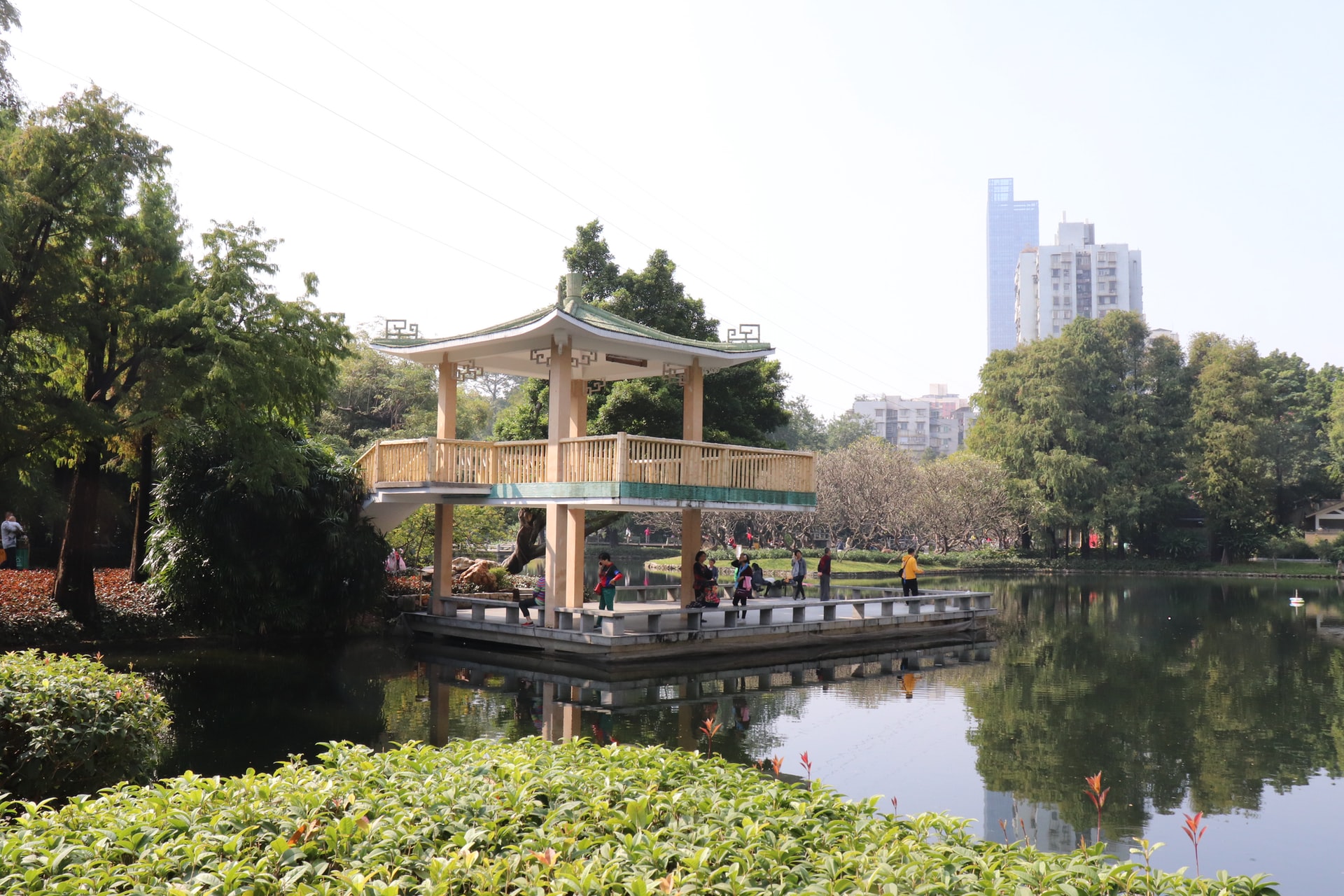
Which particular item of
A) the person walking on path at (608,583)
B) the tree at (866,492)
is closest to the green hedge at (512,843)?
the person walking on path at (608,583)

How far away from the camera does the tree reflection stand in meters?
10.5

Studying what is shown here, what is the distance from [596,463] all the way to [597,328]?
2470mm

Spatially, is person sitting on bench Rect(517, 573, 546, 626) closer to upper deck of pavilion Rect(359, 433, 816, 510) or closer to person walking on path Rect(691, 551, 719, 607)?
upper deck of pavilion Rect(359, 433, 816, 510)

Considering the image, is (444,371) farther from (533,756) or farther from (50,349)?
(533,756)

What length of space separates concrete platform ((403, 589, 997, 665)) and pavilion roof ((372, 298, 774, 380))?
499cm

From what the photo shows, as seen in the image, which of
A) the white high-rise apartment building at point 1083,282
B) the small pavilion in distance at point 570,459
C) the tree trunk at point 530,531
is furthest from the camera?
the white high-rise apartment building at point 1083,282

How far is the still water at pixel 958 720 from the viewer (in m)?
9.50

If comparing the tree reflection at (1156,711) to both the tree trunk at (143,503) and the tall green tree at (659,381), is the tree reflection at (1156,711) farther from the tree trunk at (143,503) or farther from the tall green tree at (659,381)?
the tree trunk at (143,503)

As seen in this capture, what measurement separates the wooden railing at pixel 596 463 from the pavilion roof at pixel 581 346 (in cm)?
188

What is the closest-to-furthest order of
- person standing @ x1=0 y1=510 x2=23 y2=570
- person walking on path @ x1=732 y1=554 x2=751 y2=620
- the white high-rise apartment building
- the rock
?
person walking on path @ x1=732 y1=554 x2=751 y2=620, person standing @ x1=0 y1=510 x2=23 y2=570, the rock, the white high-rise apartment building

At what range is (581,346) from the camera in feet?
61.9

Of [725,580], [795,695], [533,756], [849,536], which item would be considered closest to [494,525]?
[725,580]

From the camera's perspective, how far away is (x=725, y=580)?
1453 inches

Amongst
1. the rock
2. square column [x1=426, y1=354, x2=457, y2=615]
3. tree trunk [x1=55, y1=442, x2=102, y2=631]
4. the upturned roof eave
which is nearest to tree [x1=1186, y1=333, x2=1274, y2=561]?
the upturned roof eave
